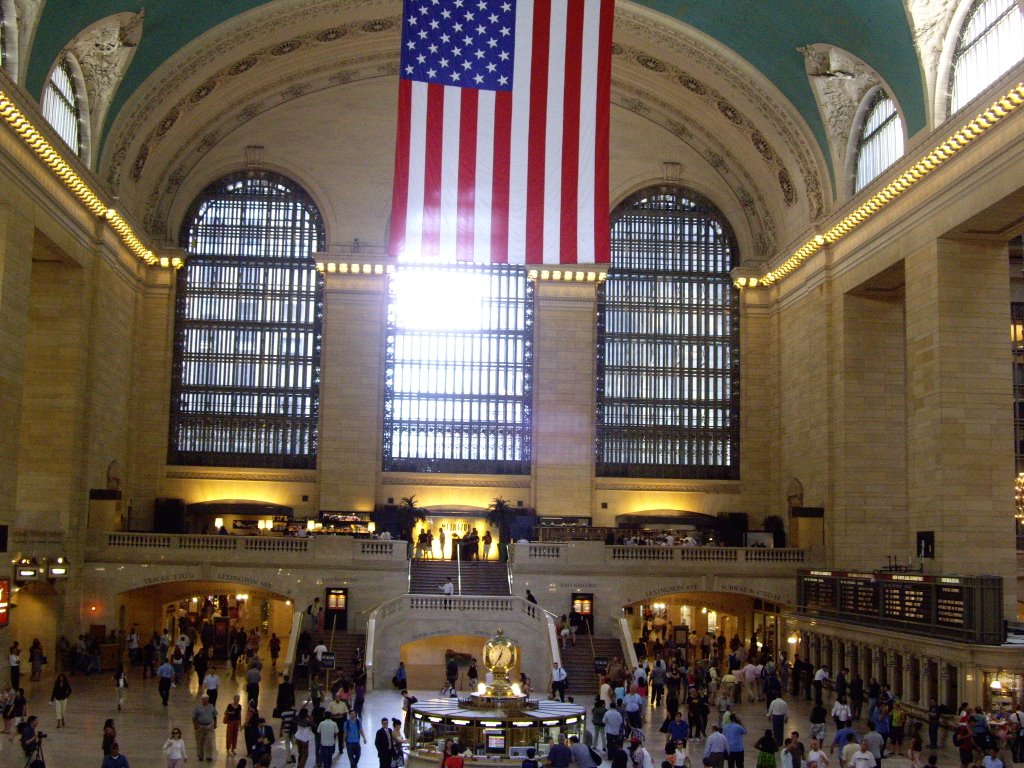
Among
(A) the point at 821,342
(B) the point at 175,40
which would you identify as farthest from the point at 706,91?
(B) the point at 175,40

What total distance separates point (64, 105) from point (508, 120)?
695 inches

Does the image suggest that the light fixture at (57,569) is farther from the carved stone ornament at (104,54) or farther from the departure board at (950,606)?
the departure board at (950,606)

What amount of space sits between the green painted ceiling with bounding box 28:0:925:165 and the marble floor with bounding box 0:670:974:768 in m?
14.3

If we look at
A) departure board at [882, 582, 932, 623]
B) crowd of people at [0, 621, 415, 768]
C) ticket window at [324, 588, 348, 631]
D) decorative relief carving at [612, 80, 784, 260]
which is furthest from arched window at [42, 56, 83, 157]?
departure board at [882, 582, 932, 623]

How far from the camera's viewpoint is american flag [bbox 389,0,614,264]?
20625 millimetres

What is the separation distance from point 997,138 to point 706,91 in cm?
1478

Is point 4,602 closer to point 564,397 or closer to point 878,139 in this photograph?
point 564,397

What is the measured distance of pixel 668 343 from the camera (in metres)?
44.8

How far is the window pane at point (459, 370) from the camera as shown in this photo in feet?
143

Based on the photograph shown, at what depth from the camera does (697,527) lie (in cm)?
4278

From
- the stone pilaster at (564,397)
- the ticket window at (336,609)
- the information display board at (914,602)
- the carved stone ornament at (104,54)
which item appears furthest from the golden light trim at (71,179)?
the information display board at (914,602)

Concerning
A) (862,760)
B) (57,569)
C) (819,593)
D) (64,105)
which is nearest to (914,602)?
(819,593)

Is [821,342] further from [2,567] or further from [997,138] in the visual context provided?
[2,567]

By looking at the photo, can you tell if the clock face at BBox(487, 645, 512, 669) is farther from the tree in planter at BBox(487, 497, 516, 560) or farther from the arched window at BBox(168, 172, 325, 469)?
the arched window at BBox(168, 172, 325, 469)
